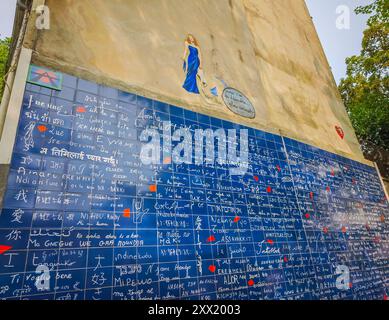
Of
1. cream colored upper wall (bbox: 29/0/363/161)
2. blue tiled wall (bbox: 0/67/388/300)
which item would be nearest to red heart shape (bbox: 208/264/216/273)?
blue tiled wall (bbox: 0/67/388/300)

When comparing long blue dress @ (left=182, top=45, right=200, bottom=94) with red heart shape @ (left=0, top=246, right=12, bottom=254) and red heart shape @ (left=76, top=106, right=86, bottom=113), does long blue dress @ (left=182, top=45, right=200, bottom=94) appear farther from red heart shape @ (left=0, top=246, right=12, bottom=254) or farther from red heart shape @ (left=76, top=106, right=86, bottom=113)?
red heart shape @ (left=0, top=246, right=12, bottom=254)

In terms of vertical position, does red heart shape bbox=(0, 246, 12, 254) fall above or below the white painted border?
below

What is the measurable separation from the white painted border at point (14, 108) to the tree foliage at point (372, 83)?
51.5 feet

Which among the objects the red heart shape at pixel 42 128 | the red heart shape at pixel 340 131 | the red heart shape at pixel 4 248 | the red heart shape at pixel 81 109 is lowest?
the red heart shape at pixel 4 248

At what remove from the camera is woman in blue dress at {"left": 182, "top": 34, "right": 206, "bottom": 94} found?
16.3 ft

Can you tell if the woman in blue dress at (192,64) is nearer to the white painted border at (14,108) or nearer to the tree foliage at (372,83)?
the white painted border at (14,108)

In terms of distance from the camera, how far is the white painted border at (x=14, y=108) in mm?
2699

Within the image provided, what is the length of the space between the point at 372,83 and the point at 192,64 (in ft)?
51.7

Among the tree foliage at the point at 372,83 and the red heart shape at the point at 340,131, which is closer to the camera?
the red heart shape at the point at 340,131

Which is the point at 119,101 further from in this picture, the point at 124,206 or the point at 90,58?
the point at 124,206

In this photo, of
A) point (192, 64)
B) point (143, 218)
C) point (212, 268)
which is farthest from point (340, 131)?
point (143, 218)

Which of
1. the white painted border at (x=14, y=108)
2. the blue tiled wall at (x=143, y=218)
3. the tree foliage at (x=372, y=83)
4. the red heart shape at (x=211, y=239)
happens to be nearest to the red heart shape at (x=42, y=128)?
the blue tiled wall at (x=143, y=218)

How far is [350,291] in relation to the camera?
5.13 m

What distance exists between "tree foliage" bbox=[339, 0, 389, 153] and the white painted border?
15689 millimetres
